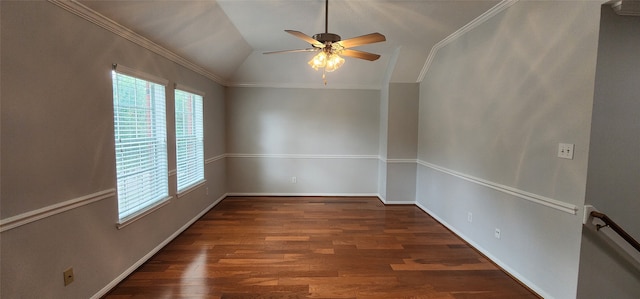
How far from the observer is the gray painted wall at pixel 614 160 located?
1.80 m

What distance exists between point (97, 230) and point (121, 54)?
59.8 inches

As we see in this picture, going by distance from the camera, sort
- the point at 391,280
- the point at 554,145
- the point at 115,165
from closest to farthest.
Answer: the point at 554,145 → the point at 115,165 → the point at 391,280

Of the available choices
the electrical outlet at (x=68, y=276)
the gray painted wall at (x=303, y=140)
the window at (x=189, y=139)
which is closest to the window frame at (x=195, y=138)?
the window at (x=189, y=139)

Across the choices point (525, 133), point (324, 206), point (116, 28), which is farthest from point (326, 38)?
point (324, 206)

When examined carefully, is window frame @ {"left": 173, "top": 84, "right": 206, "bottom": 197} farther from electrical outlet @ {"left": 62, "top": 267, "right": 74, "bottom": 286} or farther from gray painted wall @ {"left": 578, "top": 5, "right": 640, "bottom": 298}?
gray painted wall @ {"left": 578, "top": 5, "right": 640, "bottom": 298}

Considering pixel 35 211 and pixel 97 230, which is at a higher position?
pixel 35 211

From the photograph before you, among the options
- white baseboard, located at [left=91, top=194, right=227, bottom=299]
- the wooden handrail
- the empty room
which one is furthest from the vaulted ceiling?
white baseboard, located at [left=91, top=194, right=227, bottom=299]

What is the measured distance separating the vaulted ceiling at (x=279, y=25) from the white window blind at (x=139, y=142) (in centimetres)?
52

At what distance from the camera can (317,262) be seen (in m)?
2.72

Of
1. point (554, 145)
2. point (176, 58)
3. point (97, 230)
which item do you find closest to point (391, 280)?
point (554, 145)

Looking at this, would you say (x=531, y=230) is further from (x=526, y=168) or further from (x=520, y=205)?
(x=526, y=168)

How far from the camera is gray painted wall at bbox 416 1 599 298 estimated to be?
6.22ft

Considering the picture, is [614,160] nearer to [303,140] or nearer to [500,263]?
[500,263]

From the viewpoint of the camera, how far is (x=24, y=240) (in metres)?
1.55
